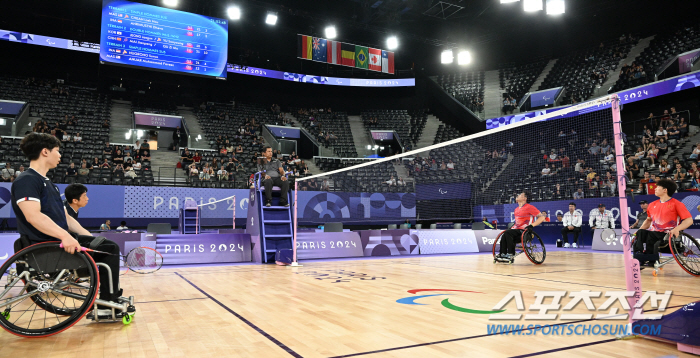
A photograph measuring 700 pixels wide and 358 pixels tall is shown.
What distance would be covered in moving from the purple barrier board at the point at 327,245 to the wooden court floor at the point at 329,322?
4.12 meters

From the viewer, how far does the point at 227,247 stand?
11039 mm

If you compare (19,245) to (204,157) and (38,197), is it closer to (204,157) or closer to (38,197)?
(38,197)

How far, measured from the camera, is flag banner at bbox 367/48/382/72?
2868 cm

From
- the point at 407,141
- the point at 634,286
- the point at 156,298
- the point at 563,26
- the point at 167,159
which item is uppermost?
the point at 563,26

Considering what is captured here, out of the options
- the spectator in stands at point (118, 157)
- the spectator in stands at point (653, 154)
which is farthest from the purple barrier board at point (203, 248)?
the spectator in stands at point (653, 154)

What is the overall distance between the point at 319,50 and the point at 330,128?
5827mm

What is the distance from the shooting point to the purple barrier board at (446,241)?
1362 centimetres

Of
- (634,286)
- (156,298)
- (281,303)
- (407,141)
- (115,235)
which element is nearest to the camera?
(634,286)

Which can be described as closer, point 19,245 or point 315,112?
point 19,245

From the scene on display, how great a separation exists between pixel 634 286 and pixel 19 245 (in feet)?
16.2

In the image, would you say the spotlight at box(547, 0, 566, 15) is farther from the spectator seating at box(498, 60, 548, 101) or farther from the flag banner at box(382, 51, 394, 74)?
the flag banner at box(382, 51, 394, 74)

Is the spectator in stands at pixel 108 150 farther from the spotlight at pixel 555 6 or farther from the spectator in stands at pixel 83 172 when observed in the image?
the spotlight at pixel 555 6

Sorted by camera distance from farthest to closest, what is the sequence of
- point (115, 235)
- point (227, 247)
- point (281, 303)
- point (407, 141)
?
point (407, 141), point (227, 247), point (115, 235), point (281, 303)

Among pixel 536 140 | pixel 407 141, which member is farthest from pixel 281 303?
pixel 407 141
